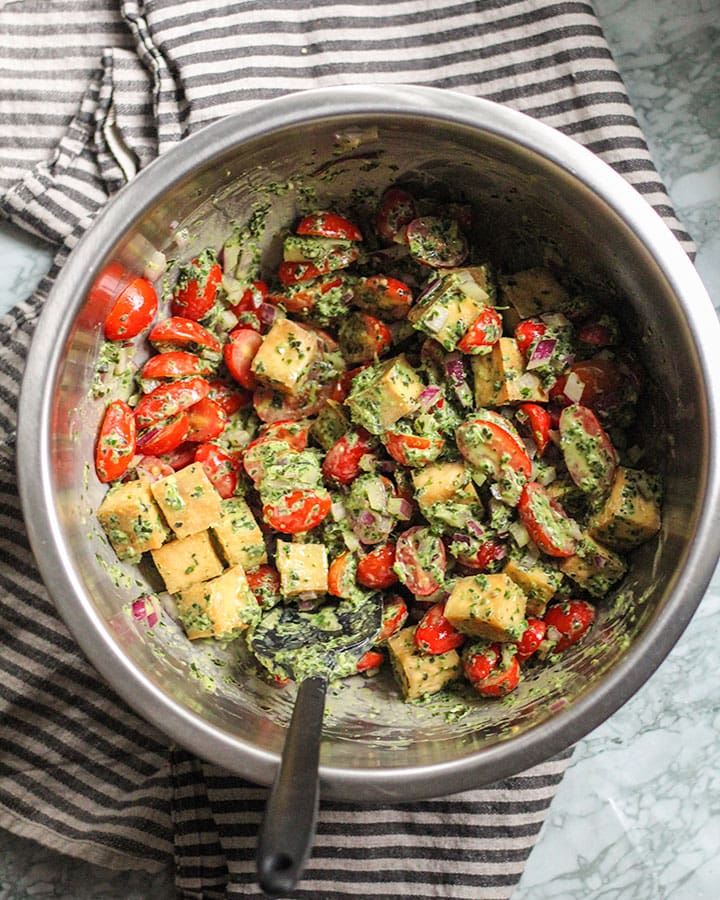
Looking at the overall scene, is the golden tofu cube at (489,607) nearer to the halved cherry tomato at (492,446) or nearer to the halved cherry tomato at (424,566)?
the halved cherry tomato at (424,566)

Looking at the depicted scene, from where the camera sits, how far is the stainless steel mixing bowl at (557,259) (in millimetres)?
1547

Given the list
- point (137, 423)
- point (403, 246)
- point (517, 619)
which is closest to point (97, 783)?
point (137, 423)

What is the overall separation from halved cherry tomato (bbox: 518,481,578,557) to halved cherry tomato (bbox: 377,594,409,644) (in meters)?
0.30

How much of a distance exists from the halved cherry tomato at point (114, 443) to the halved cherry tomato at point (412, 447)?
502 millimetres

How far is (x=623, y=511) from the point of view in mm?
1712

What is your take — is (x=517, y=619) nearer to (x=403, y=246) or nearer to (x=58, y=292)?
(x=403, y=246)

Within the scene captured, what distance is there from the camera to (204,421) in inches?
74.7

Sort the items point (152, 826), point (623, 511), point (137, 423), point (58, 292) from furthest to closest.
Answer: point (152, 826) → point (137, 423) → point (623, 511) → point (58, 292)

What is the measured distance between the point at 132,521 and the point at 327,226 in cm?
70

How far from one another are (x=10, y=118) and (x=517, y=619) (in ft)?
5.27

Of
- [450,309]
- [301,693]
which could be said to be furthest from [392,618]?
[450,309]

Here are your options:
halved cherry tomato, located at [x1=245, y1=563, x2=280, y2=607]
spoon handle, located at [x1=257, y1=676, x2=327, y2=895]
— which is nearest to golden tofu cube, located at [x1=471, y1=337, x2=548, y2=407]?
halved cherry tomato, located at [x1=245, y1=563, x2=280, y2=607]

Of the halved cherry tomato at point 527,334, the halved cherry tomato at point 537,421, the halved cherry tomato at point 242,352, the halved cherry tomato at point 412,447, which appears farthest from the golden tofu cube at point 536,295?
the halved cherry tomato at point 242,352

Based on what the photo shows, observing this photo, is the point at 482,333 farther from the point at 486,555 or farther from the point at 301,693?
the point at 301,693
